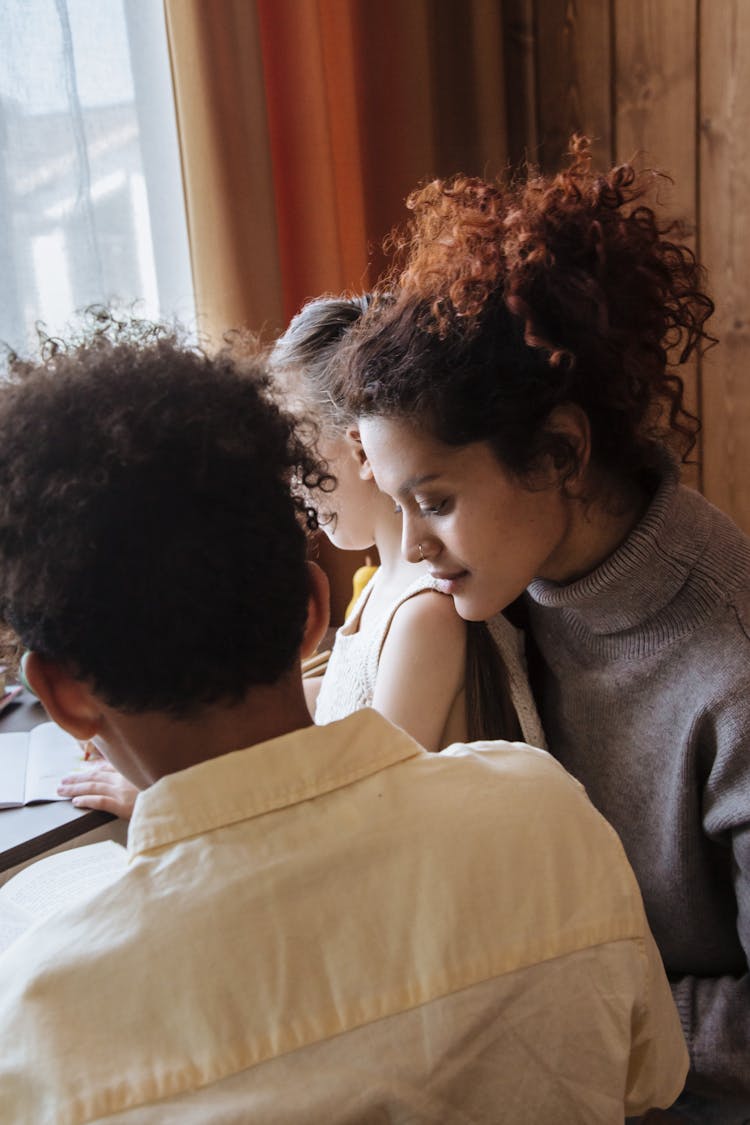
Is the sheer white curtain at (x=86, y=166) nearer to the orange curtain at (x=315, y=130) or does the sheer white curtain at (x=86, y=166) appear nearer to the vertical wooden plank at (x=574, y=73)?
the orange curtain at (x=315, y=130)

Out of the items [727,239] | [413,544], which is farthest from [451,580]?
[727,239]

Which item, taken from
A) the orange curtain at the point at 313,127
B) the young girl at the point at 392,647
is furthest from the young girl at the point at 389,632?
the orange curtain at the point at 313,127

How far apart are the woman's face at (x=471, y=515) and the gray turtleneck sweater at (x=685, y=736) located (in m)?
0.06

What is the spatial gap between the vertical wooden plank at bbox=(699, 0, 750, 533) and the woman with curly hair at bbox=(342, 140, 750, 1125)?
1153 millimetres

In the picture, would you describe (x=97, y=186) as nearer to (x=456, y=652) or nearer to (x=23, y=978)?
(x=456, y=652)

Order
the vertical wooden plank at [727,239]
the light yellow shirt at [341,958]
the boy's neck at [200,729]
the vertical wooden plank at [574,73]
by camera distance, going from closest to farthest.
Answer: the light yellow shirt at [341,958] → the boy's neck at [200,729] → the vertical wooden plank at [727,239] → the vertical wooden plank at [574,73]

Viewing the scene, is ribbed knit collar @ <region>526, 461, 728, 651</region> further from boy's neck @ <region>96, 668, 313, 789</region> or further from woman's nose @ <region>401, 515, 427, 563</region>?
boy's neck @ <region>96, 668, 313, 789</region>

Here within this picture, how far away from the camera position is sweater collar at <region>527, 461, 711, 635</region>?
100 centimetres

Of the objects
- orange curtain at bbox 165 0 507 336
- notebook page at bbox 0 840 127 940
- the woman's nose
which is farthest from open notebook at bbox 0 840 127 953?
orange curtain at bbox 165 0 507 336

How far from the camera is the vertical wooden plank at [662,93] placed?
2.11 meters

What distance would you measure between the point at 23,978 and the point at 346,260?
182 cm

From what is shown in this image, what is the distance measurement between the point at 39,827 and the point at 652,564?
0.65 meters

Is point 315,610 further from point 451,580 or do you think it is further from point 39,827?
point 39,827

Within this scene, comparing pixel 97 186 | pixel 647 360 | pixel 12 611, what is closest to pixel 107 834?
pixel 12 611
